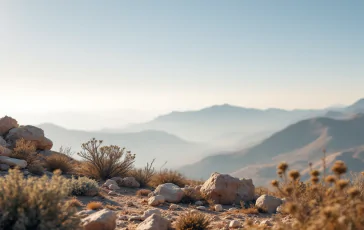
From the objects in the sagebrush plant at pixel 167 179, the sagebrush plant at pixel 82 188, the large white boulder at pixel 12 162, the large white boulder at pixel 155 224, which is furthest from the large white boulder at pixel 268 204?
the large white boulder at pixel 12 162

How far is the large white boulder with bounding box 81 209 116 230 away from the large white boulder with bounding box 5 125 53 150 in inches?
445

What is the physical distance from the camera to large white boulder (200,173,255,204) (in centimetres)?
1045

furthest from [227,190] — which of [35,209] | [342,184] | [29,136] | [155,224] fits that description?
[29,136]

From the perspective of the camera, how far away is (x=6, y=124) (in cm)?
1634

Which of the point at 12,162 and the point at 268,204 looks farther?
the point at 12,162

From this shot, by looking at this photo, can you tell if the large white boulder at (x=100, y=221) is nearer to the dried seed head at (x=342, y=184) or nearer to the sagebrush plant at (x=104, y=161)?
Answer: the dried seed head at (x=342, y=184)

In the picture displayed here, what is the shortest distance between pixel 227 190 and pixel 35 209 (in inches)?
279

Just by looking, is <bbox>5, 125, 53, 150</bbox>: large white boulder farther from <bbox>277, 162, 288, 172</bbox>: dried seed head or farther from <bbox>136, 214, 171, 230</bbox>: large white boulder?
<bbox>277, 162, 288, 172</bbox>: dried seed head

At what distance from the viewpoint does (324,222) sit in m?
3.24

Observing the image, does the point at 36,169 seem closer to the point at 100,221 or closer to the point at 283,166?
the point at 100,221

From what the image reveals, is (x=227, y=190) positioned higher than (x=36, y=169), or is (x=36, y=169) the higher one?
(x=36, y=169)

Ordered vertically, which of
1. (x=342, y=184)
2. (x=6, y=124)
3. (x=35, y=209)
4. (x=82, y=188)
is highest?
(x=6, y=124)

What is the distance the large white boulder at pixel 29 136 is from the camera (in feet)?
51.1

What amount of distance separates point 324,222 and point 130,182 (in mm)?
10002
